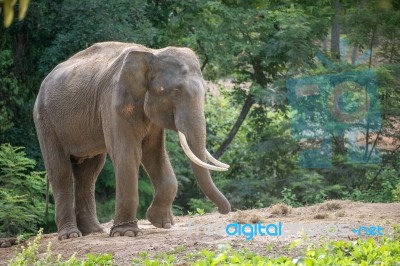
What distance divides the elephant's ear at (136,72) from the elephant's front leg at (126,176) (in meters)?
0.42

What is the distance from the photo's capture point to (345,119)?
15.1m

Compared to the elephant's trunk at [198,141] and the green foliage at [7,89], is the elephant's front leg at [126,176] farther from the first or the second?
the green foliage at [7,89]

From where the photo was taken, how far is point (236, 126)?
1750 centimetres

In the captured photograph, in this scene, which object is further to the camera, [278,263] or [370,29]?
[370,29]

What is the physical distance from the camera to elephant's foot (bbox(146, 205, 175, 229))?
32.0 ft

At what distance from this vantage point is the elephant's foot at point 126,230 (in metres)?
9.27

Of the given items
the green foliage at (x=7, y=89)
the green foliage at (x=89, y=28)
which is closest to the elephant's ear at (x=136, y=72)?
the green foliage at (x=89, y=28)

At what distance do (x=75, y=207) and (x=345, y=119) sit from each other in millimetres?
5993

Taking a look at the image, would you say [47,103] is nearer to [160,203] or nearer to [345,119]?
[160,203]

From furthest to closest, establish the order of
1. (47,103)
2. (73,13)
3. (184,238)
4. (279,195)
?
(279,195) → (73,13) → (47,103) → (184,238)

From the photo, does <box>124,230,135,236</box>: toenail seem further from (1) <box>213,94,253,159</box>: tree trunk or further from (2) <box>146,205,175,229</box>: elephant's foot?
(1) <box>213,94,253,159</box>: tree trunk

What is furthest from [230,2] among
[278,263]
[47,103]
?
[278,263]

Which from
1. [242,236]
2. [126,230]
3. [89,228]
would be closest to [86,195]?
[89,228]

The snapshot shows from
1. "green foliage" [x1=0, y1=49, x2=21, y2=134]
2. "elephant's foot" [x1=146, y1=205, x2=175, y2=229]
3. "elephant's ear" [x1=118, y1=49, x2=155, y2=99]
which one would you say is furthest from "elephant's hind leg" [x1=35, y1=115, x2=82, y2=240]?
"green foliage" [x1=0, y1=49, x2=21, y2=134]
